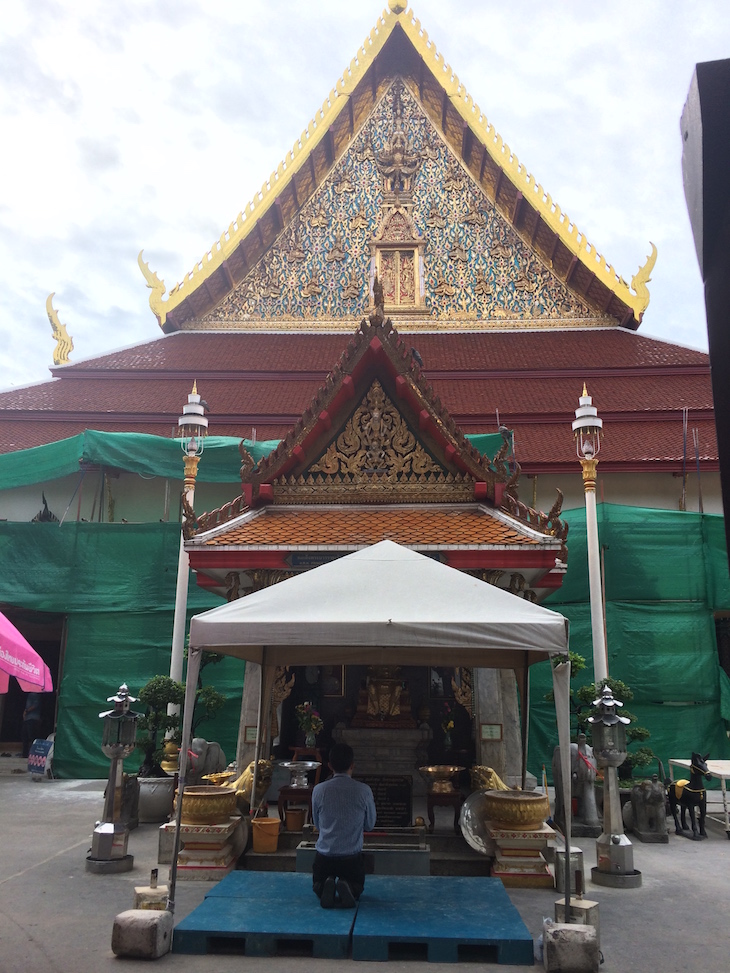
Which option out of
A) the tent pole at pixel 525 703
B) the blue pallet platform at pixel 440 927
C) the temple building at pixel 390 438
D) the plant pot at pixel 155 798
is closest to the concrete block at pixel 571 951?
the blue pallet platform at pixel 440 927

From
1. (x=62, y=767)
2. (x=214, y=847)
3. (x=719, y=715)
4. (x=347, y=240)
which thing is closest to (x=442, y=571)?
(x=214, y=847)

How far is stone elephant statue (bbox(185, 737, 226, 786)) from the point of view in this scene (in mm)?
7834

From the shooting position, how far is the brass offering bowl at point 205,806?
574 centimetres

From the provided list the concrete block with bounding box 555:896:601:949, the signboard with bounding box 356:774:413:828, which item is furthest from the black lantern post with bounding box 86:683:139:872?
the concrete block with bounding box 555:896:601:949

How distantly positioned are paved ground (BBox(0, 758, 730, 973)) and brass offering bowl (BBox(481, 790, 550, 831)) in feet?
1.43

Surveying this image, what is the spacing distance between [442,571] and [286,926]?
2.22 metres

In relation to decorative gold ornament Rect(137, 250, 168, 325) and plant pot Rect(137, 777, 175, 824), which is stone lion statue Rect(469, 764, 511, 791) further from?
decorative gold ornament Rect(137, 250, 168, 325)

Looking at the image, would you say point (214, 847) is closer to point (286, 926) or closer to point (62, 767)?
point (286, 926)

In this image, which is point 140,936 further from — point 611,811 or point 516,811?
point 611,811

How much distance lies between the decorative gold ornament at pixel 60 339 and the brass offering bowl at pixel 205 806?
11.7 m

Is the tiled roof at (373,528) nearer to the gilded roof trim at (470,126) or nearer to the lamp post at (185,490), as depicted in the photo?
the lamp post at (185,490)

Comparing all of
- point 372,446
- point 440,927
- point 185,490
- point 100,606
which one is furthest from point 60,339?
point 440,927

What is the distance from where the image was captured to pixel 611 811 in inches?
234

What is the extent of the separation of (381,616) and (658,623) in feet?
24.9
